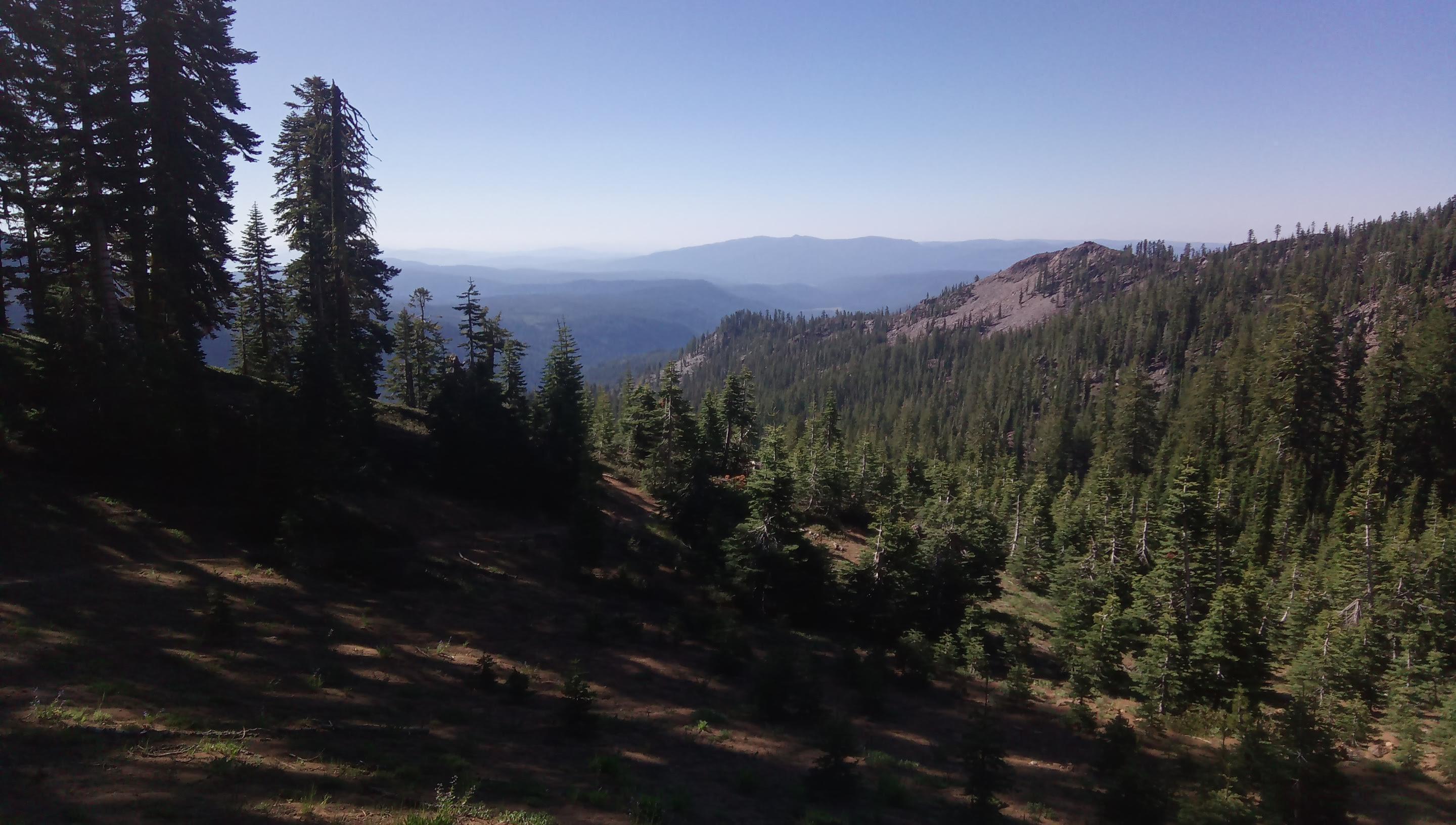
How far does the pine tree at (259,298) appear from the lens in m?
36.8

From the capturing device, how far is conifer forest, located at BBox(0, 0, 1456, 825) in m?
11.6

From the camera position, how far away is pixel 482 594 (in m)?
21.0

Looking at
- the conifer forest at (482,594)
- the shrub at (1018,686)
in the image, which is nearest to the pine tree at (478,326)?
the conifer forest at (482,594)

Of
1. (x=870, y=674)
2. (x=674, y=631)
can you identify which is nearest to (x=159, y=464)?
(x=674, y=631)

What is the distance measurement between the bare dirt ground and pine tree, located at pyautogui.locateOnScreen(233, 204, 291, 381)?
20.7 meters

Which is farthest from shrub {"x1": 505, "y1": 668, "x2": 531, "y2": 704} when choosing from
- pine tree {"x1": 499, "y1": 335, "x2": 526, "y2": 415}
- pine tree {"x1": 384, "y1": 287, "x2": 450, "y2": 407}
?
pine tree {"x1": 384, "y1": 287, "x2": 450, "y2": 407}

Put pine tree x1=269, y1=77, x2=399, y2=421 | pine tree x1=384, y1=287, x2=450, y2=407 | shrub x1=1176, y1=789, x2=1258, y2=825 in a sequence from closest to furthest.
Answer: shrub x1=1176, y1=789, x2=1258, y2=825, pine tree x1=269, y1=77, x2=399, y2=421, pine tree x1=384, y1=287, x2=450, y2=407

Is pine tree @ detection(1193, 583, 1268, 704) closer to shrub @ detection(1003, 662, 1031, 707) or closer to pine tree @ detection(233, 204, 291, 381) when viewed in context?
shrub @ detection(1003, 662, 1031, 707)

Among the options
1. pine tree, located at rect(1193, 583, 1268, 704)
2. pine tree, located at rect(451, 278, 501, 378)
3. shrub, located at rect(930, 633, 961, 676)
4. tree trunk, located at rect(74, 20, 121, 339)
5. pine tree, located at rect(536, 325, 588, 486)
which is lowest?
shrub, located at rect(930, 633, 961, 676)

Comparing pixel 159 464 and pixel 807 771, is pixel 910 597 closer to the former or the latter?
pixel 807 771

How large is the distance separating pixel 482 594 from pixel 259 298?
28362 mm

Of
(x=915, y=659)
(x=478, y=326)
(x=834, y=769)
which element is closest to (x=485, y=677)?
(x=834, y=769)

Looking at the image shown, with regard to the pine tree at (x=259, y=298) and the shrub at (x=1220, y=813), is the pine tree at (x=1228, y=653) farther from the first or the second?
the pine tree at (x=259, y=298)

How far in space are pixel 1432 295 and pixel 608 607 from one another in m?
136
